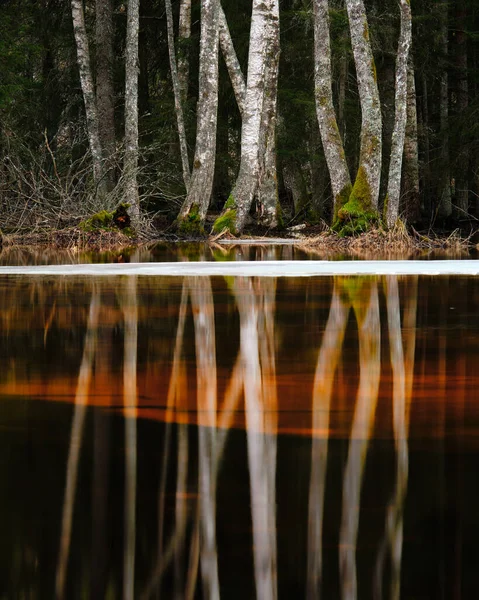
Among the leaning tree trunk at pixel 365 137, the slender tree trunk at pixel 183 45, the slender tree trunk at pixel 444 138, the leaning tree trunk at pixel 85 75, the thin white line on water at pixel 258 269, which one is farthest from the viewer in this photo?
the slender tree trunk at pixel 444 138

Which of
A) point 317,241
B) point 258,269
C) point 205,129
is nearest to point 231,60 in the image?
point 205,129

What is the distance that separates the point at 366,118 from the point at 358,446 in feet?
53.3

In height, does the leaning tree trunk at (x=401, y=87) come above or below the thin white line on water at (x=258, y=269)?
above

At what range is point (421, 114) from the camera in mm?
35812

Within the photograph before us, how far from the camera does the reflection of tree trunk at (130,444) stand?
1564 mm

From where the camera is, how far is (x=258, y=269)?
952 centimetres

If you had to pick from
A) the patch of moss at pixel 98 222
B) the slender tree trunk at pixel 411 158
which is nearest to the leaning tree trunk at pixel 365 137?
the patch of moss at pixel 98 222

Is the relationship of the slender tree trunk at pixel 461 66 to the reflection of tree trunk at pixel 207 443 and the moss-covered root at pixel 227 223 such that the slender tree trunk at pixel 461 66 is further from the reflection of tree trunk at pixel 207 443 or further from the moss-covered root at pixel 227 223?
the reflection of tree trunk at pixel 207 443

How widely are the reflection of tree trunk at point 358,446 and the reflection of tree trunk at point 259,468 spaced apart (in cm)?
12

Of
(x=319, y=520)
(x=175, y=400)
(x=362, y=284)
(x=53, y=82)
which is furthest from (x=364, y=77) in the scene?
(x=319, y=520)

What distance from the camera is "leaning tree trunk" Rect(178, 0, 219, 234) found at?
20031 millimetres

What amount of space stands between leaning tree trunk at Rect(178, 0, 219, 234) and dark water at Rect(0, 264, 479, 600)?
15.4m

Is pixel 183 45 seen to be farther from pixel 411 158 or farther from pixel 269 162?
pixel 411 158

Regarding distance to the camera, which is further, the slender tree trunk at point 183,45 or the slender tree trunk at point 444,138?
the slender tree trunk at point 444,138
